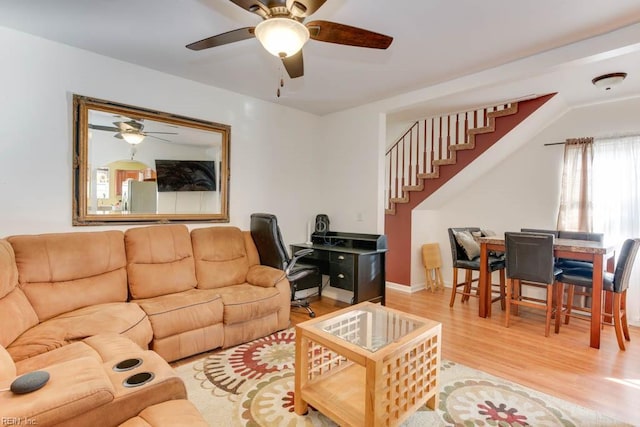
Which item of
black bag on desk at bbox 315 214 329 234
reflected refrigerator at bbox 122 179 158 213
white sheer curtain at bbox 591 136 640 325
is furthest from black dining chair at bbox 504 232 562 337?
reflected refrigerator at bbox 122 179 158 213

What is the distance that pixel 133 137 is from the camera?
301cm

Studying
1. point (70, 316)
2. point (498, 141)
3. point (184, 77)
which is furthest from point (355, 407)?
point (498, 141)

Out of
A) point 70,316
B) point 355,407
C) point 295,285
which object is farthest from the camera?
point 295,285

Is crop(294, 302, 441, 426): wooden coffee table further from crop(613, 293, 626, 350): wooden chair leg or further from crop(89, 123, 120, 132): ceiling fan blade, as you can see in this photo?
crop(89, 123, 120, 132): ceiling fan blade

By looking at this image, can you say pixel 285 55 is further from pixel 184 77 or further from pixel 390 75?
pixel 184 77

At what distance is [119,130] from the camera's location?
2.93 m

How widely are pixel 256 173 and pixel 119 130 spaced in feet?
4.84

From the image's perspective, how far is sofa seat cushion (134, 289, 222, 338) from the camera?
2.36 meters

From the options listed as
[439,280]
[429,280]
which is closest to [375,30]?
[429,280]

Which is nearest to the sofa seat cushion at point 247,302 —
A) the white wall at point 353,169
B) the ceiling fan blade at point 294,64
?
the white wall at point 353,169

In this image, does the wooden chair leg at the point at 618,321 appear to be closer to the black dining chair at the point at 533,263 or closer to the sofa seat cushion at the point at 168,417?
the black dining chair at the point at 533,263

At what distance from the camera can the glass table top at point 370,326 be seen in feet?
6.38

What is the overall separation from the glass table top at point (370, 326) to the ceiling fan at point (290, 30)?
1.65 meters

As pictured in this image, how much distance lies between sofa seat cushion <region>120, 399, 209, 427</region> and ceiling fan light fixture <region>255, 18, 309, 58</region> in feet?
5.85
